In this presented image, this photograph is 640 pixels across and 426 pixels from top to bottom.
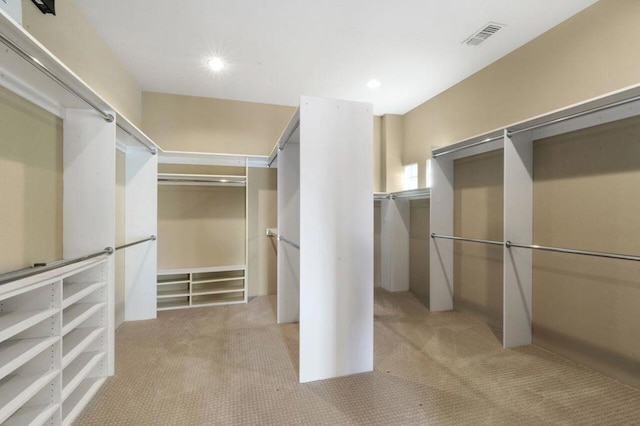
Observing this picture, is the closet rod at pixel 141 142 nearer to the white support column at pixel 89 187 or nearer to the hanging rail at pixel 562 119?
the white support column at pixel 89 187

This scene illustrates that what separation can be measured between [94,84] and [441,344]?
3.67 meters

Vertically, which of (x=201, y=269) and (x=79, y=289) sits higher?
(x=79, y=289)

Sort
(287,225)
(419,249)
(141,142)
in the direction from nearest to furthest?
1. (141,142)
2. (287,225)
3. (419,249)

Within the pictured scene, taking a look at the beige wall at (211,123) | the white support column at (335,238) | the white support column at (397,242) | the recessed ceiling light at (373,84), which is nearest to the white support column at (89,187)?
the white support column at (335,238)

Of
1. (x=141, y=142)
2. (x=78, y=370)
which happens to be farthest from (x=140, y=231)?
(x=78, y=370)

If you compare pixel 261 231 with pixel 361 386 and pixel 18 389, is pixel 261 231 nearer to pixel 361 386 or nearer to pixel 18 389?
pixel 361 386

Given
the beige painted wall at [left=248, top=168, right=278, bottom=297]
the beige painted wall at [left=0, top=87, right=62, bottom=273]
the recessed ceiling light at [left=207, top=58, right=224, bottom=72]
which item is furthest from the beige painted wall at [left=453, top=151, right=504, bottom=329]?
the beige painted wall at [left=0, top=87, right=62, bottom=273]

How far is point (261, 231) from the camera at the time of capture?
3938mm

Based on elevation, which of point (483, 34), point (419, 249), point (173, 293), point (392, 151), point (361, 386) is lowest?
point (361, 386)

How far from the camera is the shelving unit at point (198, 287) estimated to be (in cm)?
337

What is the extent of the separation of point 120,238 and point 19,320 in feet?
5.99

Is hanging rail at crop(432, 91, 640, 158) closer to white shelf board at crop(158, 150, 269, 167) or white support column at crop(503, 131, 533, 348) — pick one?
white support column at crop(503, 131, 533, 348)

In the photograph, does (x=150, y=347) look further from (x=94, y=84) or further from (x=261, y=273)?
(x=94, y=84)

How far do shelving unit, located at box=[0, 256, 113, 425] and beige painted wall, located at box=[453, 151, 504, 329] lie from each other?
337 centimetres
